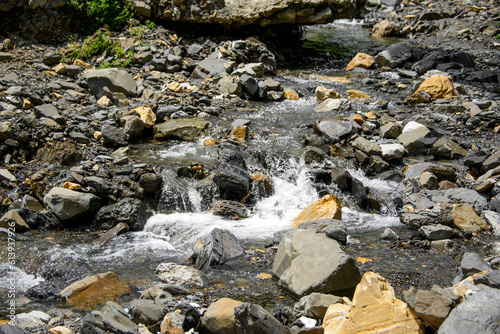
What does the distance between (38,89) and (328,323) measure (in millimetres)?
7747

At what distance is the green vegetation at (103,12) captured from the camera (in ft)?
39.3

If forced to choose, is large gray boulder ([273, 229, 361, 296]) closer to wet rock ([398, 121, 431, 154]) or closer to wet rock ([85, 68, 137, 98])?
wet rock ([398, 121, 431, 154])

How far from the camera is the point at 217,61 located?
11445 mm

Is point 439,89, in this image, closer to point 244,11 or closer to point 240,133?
point 240,133

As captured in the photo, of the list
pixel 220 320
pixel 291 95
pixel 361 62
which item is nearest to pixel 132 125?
pixel 291 95

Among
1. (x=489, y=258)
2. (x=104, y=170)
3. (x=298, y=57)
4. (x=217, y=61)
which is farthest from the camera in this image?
(x=298, y=57)

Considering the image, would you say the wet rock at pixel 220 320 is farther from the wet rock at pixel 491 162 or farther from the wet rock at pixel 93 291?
the wet rock at pixel 491 162

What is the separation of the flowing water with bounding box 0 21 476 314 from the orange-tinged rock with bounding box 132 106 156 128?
513 millimetres

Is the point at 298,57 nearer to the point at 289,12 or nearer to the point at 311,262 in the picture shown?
the point at 289,12

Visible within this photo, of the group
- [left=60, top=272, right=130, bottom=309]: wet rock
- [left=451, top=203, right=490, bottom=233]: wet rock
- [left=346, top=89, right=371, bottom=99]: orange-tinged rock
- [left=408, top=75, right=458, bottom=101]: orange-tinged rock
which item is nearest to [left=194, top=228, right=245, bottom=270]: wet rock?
[left=60, top=272, right=130, bottom=309]: wet rock

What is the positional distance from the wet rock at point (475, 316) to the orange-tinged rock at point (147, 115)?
6.67 metres

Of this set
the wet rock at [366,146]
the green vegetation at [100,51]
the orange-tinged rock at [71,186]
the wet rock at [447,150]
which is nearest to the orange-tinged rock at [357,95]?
the wet rock at [366,146]

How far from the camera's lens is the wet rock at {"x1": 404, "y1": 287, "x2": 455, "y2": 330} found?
10.3 feet

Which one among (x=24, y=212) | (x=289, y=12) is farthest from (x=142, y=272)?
(x=289, y=12)
